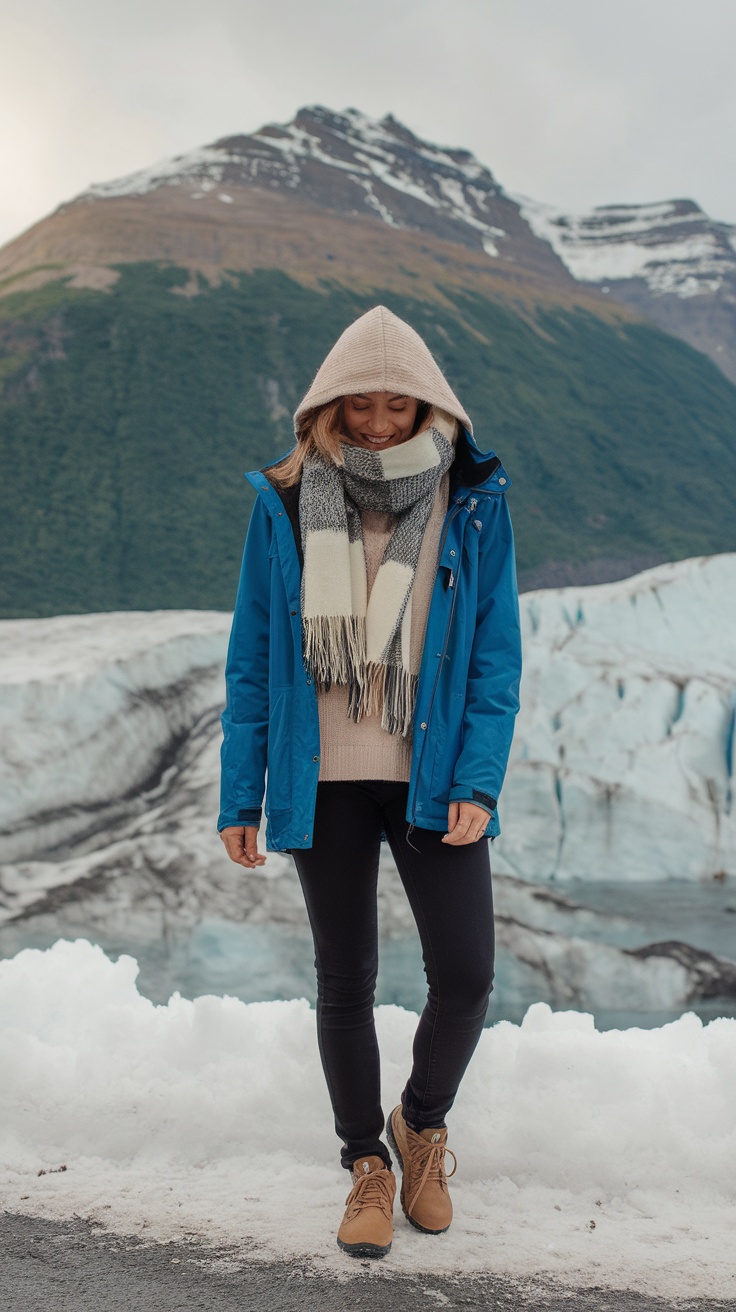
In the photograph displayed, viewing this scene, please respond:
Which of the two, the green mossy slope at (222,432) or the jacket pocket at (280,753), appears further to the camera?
the green mossy slope at (222,432)

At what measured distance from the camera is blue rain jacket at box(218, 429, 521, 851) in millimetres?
1689

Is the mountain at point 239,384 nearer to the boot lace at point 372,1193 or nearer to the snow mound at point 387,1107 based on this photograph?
the snow mound at point 387,1107

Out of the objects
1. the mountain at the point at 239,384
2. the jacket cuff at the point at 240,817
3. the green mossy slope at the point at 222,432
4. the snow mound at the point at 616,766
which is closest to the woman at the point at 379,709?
the jacket cuff at the point at 240,817

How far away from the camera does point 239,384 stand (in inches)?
1235

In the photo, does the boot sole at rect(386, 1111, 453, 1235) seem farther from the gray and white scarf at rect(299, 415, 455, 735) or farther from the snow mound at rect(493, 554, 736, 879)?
the snow mound at rect(493, 554, 736, 879)

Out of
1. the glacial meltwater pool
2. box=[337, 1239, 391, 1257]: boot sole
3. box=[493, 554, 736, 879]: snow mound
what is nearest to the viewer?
box=[337, 1239, 391, 1257]: boot sole

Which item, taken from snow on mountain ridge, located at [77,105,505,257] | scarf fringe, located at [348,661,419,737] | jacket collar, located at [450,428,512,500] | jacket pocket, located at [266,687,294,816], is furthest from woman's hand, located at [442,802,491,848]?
snow on mountain ridge, located at [77,105,505,257]

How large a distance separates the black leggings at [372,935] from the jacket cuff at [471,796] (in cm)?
8

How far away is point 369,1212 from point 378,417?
4.07ft

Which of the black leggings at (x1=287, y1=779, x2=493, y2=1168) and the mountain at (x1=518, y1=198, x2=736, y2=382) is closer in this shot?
the black leggings at (x1=287, y1=779, x2=493, y2=1168)

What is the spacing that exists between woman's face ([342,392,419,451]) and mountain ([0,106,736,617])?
2110 centimetres

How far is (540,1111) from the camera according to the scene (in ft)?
6.65

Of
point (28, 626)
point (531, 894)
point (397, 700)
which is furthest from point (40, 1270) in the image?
point (28, 626)

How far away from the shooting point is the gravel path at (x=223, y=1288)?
1.47 metres
